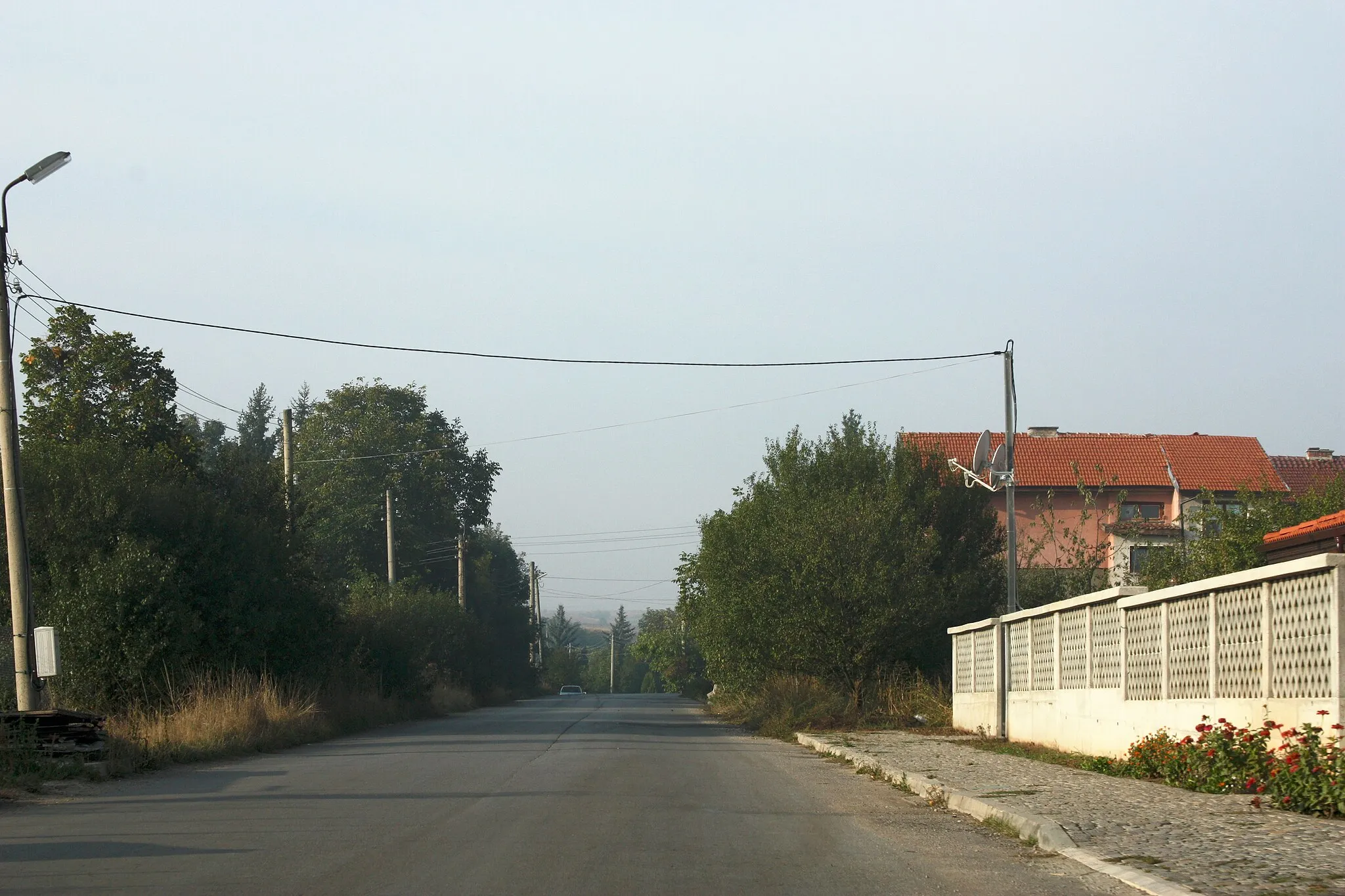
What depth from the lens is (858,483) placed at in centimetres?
3262

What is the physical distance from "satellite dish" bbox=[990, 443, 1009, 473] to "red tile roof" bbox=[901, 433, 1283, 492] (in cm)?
3674

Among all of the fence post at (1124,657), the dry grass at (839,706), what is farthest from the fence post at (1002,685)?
the fence post at (1124,657)

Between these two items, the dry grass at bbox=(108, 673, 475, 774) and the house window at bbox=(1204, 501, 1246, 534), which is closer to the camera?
the dry grass at bbox=(108, 673, 475, 774)

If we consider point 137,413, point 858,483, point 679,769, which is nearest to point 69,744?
point 679,769

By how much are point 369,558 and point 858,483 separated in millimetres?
34773

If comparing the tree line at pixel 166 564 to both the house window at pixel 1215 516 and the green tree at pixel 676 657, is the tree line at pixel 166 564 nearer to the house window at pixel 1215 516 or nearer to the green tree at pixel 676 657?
the house window at pixel 1215 516

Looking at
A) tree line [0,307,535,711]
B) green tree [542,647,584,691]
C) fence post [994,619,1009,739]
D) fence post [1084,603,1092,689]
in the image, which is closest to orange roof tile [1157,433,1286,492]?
tree line [0,307,535,711]

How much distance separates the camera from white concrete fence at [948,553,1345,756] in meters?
10.3

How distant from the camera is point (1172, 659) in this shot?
13242 mm

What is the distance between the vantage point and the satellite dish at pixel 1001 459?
2456cm

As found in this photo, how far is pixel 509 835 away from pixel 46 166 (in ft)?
39.4

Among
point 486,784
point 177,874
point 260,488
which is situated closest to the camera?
point 177,874

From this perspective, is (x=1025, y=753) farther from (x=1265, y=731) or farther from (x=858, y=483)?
(x=858, y=483)

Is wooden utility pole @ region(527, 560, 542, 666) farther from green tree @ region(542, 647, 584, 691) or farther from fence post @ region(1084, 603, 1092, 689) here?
fence post @ region(1084, 603, 1092, 689)
